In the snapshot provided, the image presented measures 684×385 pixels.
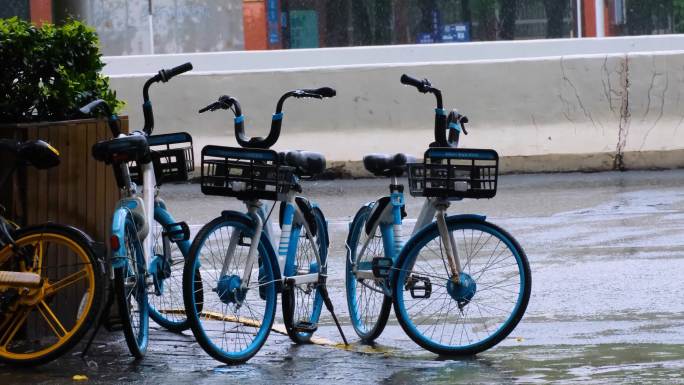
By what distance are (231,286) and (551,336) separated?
5.70 ft

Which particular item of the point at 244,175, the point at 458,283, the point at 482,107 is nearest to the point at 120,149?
the point at 244,175

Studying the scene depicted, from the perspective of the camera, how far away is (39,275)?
6.06 meters

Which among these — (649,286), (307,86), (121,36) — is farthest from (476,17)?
(649,286)

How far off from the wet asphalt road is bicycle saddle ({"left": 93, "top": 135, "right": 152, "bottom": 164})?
953 mm

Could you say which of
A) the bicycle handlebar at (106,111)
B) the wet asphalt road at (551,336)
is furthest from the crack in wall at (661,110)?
the bicycle handlebar at (106,111)

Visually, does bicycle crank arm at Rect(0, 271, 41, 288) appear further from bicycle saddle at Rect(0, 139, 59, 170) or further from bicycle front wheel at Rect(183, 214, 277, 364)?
bicycle front wheel at Rect(183, 214, 277, 364)

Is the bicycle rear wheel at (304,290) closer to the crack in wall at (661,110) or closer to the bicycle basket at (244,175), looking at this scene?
the bicycle basket at (244,175)

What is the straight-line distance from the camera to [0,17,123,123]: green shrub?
6.73 metres

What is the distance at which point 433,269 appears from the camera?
6.61 meters

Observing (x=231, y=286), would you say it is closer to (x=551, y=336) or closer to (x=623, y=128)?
(x=551, y=336)

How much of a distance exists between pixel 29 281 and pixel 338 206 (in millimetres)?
6784

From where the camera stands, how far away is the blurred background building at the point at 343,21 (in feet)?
86.1

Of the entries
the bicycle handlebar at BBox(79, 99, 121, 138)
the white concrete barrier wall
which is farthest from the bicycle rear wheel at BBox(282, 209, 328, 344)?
the white concrete barrier wall

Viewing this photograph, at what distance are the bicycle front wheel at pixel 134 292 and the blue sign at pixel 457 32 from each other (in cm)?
2016
